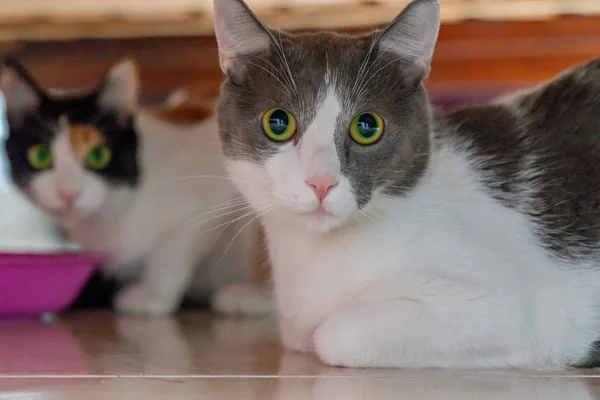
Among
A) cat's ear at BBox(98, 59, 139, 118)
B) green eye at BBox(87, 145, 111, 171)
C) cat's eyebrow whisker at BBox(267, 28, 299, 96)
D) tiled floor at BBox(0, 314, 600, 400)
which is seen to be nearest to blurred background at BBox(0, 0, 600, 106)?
cat's ear at BBox(98, 59, 139, 118)

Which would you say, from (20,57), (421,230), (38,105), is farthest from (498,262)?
(20,57)

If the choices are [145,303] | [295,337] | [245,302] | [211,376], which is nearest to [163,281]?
[145,303]

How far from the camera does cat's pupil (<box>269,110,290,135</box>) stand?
3.75 feet

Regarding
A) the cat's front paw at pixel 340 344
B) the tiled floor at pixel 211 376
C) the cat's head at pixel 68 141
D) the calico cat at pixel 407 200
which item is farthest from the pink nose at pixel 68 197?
the cat's front paw at pixel 340 344

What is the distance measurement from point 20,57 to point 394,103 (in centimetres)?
165

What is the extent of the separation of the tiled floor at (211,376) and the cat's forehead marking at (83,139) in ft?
1.57

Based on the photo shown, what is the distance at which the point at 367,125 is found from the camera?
3.74 feet

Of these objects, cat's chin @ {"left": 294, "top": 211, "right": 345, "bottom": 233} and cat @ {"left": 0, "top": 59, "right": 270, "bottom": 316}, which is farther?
cat @ {"left": 0, "top": 59, "right": 270, "bottom": 316}

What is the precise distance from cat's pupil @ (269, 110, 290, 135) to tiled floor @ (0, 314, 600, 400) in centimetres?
37

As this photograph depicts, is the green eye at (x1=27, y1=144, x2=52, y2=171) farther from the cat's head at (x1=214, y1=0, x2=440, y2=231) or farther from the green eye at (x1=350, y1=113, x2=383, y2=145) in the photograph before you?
the green eye at (x1=350, y1=113, x2=383, y2=145)

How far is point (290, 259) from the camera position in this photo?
1.26 meters

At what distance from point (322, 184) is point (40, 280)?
803 millimetres

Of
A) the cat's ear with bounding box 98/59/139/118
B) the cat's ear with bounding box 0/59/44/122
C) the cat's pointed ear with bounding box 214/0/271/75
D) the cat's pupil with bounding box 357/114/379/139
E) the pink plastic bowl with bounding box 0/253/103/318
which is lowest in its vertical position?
the pink plastic bowl with bounding box 0/253/103/318

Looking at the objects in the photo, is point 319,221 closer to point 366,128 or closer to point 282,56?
point 366,128
